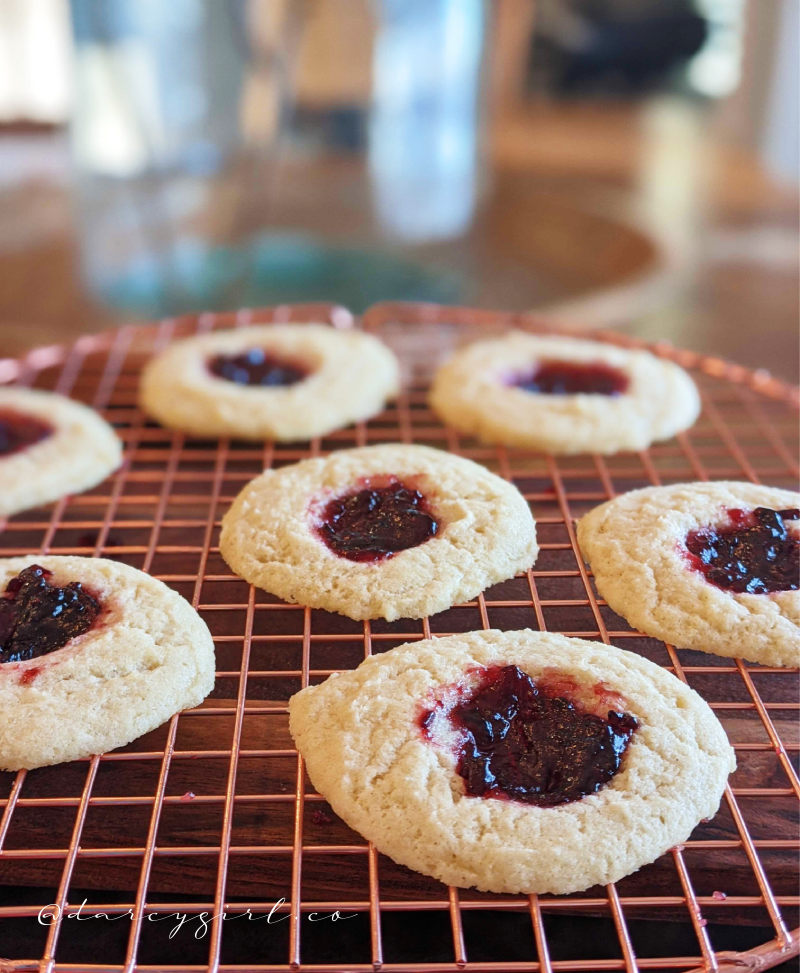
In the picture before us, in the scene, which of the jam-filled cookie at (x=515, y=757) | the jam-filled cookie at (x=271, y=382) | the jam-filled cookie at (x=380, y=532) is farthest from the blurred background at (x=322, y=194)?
the jam-filled cookie at (x=515, y=757)

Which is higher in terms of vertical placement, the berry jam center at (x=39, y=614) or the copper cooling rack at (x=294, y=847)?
the berry jam center at (x=39, y=614)

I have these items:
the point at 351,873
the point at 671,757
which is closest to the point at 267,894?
the point at 351,873

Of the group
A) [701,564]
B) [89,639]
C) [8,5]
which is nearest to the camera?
[89,639]

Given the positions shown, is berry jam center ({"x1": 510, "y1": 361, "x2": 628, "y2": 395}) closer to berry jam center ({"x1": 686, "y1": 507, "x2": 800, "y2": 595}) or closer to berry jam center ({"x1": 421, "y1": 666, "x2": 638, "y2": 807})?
berry jam center ({"x1": 686, "y1": 507, "x2": 800, "y2": 595})

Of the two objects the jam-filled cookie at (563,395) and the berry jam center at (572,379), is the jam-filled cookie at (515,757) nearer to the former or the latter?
the jam-filled cookie at (563,395)

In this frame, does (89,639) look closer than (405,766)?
No

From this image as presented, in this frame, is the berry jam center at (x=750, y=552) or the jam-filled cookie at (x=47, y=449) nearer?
the berry jam center at (x=750, y=552)

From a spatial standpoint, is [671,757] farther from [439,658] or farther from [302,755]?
[302,755]

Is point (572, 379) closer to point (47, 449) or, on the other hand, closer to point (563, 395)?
point (563, 395)
